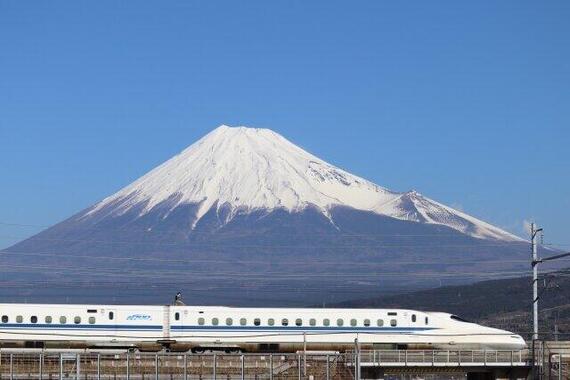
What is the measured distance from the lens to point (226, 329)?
9250cm

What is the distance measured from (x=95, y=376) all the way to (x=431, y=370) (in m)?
23.9

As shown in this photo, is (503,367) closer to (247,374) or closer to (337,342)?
(337,342)

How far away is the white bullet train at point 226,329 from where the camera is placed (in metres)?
90.7

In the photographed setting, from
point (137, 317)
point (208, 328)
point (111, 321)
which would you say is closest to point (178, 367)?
point (137, 317)

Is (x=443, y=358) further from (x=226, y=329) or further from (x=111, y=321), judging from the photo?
(x=111, y=321)

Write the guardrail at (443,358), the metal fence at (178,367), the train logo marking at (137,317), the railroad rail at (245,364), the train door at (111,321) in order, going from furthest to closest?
the train door at (111,321) → the train logo marking at (137,317) → the guardrail at (443,358) → the metal fence at (178,367) → the railroad rail at (245,364)

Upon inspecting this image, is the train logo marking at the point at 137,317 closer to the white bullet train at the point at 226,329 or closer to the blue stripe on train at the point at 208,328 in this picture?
the white bullet train at the point at 226,329

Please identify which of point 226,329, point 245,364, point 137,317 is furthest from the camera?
point 226,329

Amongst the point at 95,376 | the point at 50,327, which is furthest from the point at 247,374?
the point at 50,327

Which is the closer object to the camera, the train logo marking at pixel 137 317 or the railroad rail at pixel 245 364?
the railroad rail at pixel 245 364

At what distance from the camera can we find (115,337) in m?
91.2

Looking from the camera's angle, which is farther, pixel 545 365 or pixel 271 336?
pixel 271 336

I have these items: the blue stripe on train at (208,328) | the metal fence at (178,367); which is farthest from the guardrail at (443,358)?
the blue stripe on train at (208,328)

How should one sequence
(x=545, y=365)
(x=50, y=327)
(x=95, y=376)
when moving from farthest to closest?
1. (x=50, y=327)
2. (x=545, y=365)
3. (x=95, y=376)
